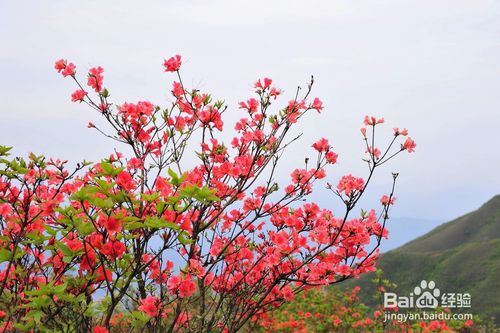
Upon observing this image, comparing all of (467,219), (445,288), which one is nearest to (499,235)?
(467,219)

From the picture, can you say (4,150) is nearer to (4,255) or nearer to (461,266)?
(4,255)

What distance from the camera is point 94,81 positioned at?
5680 mm

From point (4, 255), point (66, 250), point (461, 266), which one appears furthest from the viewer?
point (461, 266)

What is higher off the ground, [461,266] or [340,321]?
[461,266]

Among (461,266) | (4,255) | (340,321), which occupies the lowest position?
(340,321)

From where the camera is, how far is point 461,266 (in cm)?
2269

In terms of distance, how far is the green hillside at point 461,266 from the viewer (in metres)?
19.8

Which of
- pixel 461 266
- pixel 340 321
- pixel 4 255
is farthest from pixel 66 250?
pixel 461 266

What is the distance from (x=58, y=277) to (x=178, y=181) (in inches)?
61.3

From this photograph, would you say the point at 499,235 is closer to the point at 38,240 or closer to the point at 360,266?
the point at 360,266

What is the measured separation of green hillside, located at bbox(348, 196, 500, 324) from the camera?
778 inches

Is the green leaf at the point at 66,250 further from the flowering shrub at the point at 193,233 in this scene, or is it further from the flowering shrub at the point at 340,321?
the flowering shrub at the point at 340,321

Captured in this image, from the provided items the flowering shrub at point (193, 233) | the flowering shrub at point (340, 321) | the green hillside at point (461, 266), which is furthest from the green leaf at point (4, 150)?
the green hillside at point (461, 266)

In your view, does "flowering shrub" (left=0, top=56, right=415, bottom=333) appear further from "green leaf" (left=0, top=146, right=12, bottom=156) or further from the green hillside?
the green hillside
